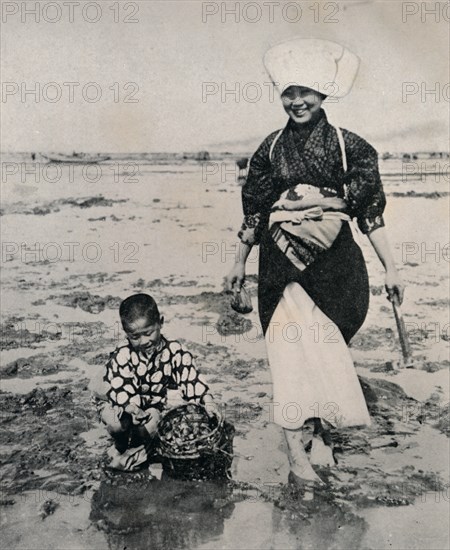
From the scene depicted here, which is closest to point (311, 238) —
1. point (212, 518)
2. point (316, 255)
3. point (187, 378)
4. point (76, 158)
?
point (316, 255)

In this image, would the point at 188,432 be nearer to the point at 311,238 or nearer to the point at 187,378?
the point at 187,378

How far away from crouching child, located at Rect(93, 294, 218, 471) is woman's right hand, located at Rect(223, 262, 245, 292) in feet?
1.17

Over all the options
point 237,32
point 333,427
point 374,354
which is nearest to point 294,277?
point 374,354

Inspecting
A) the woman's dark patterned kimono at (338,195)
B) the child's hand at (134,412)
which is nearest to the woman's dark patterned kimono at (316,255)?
the woman's dark patterned kimono at (338,195)

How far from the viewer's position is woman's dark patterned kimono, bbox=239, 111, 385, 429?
291 centimetres

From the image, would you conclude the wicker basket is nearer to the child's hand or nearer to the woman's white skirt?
the child's hand

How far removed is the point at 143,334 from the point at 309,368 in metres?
0.77

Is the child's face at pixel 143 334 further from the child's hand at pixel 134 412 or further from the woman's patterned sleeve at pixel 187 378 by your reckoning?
the child's hand at pixel 134 412

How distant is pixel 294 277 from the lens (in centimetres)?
292

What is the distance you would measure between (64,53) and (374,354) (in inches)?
78.4

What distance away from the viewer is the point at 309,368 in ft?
9.64

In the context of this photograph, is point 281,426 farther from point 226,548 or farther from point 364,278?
point 364,278

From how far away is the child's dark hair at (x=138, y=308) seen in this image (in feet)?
9.57

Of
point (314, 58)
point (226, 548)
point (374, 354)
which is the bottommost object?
point (226, 548)
